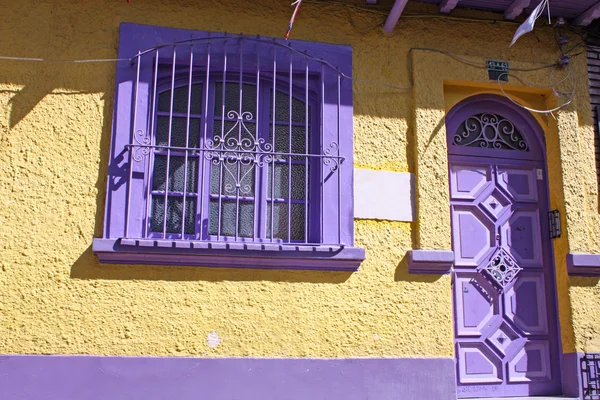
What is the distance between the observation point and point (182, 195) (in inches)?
220

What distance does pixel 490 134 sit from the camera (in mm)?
6445

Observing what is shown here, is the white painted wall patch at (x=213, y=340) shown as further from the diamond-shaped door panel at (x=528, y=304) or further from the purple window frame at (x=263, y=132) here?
the diamond-shaped door panel at (x=528, y=304)

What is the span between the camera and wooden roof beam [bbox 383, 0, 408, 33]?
5.89 m

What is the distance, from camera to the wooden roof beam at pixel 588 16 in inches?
251

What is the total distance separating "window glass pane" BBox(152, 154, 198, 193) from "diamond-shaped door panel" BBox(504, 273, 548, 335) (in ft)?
9.67

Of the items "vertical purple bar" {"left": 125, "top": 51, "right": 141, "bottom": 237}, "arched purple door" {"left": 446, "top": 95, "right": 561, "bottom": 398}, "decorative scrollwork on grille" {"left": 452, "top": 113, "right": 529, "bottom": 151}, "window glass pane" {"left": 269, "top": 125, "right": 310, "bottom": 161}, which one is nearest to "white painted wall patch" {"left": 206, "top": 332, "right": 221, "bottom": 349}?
"vertical purple bar" {"left": 125, "top": 51, "right": 141, "bottom": 237}

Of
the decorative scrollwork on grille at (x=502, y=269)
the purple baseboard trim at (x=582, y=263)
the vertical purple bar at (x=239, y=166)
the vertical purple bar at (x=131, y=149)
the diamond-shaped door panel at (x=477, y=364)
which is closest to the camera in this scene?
the vertical purple bar at (x=131, y=149)

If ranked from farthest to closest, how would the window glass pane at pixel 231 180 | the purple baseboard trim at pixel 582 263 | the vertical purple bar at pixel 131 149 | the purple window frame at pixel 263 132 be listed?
the purple baseboard trim at pixel 582 263
the window glass pane at pixel 231 180
the purple window frame at pixel 263 132
the vertical purple bar at pixel 131 149

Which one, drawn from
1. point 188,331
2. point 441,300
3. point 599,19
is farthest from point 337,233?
point 599,19

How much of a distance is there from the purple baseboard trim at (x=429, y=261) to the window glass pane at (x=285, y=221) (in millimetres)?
939

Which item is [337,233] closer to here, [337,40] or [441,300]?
[441,300]

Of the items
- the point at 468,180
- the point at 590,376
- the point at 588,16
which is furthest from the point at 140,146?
the point at 588,16

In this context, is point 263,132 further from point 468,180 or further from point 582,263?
point 582,263

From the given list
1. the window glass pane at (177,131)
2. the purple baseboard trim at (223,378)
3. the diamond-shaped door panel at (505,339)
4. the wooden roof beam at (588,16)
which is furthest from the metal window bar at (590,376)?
the window glass pane at (177,131)
